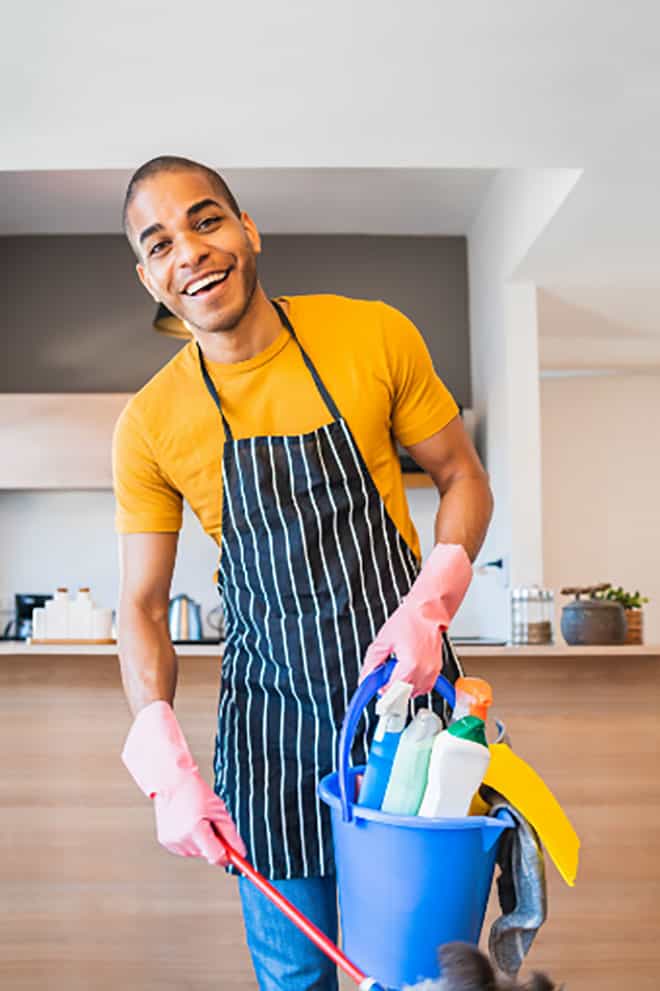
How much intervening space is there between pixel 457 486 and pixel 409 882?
702mm

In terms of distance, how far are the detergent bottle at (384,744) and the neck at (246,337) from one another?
604 mm

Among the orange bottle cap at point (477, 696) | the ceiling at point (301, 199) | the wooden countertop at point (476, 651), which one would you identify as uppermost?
the ceiling at point (301, 199)

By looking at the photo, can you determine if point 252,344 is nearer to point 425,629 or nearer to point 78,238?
point 425,629

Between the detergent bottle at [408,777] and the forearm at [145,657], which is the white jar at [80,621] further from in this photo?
the detergent bottle at [408,777]

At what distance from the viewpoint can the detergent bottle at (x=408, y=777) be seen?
117 cm

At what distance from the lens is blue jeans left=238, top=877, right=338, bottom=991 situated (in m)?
1.49

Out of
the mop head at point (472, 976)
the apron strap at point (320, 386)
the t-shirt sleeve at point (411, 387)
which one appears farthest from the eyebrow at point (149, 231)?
the mop head at point (472, 976)

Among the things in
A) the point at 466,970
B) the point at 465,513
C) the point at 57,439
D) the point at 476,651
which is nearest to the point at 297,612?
the point at 465,513

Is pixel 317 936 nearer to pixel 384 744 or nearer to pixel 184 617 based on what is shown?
pixel 384 744

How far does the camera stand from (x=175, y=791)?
1.35 metres

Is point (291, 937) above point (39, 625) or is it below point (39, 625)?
below

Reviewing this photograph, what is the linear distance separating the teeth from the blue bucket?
67 cm

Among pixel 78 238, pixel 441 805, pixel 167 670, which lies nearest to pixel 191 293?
pixel 167 670

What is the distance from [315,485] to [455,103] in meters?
1.79
